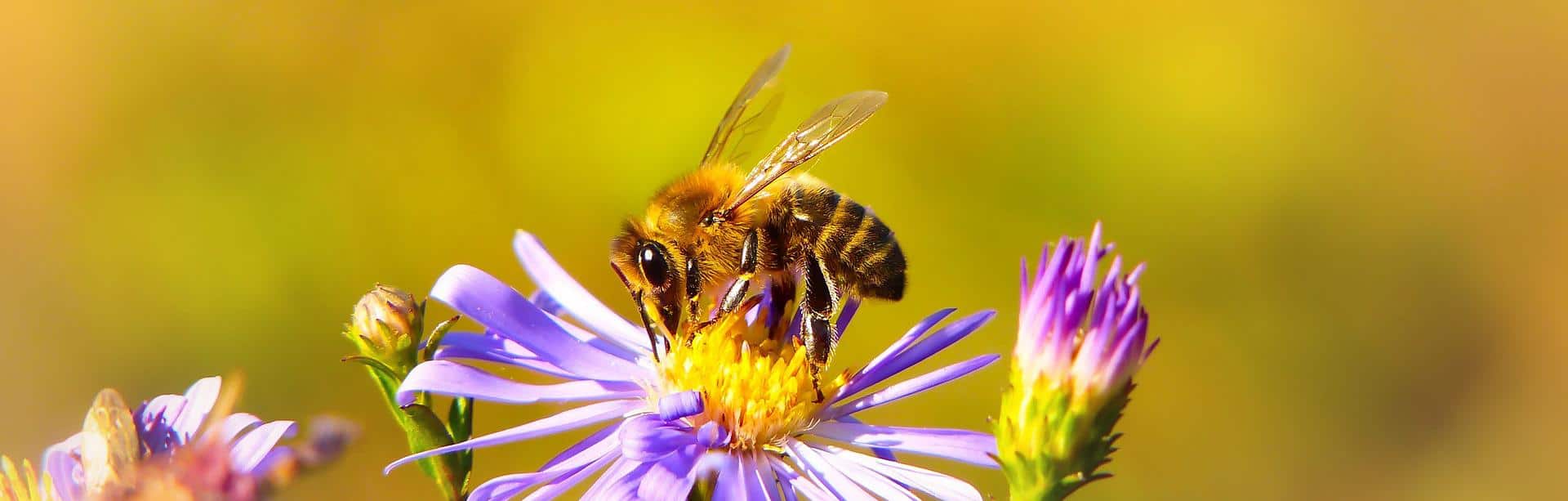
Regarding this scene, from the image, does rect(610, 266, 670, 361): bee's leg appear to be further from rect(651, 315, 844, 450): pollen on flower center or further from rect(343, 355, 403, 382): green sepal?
rect(343, 355, 403, 382): green sepal

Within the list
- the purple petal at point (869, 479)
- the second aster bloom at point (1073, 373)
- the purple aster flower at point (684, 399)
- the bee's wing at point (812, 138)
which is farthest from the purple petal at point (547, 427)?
the second aster bloom at point (1073, 373)

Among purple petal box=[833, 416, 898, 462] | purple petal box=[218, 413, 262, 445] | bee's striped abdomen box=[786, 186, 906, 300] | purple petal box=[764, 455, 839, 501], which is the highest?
bee's striped abdomen box=[786, 186, 906, 300]

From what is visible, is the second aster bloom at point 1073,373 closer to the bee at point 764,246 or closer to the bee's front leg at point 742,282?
the bee at point 764,246

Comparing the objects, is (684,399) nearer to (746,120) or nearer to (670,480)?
(670,480)

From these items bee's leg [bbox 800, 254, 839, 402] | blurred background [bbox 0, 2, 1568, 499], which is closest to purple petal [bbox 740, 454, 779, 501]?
bee's leg [bbox 800, 254, 839, 402]

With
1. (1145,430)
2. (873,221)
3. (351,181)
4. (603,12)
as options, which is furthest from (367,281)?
(873,221)

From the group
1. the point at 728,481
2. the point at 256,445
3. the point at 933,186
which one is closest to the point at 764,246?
the point at 728,481

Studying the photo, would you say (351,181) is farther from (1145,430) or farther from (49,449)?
(49,449)
